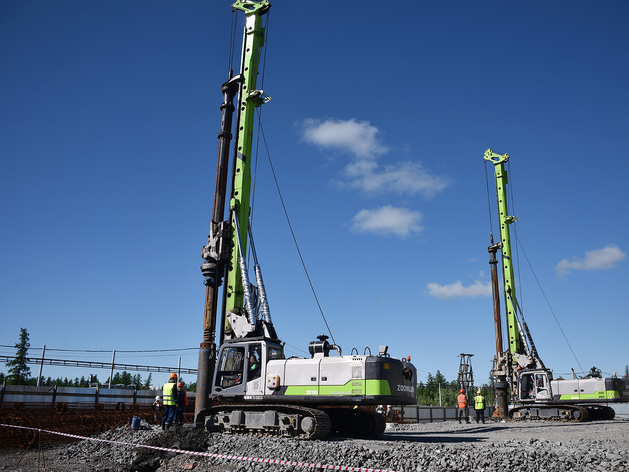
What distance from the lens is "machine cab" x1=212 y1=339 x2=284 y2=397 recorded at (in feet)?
42.5

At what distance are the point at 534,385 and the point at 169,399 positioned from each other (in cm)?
2007

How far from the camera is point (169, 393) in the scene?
14.5m

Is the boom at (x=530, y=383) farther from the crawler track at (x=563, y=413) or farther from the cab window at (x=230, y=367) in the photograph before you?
the cab window at (x=230, y=367)

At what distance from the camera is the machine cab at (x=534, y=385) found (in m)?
26.1

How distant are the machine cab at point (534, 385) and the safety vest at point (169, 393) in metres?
19.8

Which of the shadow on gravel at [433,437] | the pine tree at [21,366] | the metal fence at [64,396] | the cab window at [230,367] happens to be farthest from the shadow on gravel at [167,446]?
the pine tree at [21,366]

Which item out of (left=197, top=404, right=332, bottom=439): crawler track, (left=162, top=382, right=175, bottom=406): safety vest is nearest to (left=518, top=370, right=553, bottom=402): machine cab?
(left=197, top=404, right=332, bottom=439): crawler track

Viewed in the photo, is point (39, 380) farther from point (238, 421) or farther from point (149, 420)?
point (238, 421)

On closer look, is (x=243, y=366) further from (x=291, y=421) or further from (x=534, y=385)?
(x=534, y=385)

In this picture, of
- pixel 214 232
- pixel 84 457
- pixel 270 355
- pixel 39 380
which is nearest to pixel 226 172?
pixel 214 232

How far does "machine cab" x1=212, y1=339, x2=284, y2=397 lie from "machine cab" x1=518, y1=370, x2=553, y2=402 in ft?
60.7

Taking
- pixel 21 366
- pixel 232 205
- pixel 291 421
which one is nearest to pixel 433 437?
pixel 291 421

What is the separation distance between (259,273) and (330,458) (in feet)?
22.4

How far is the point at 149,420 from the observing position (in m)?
19.0
